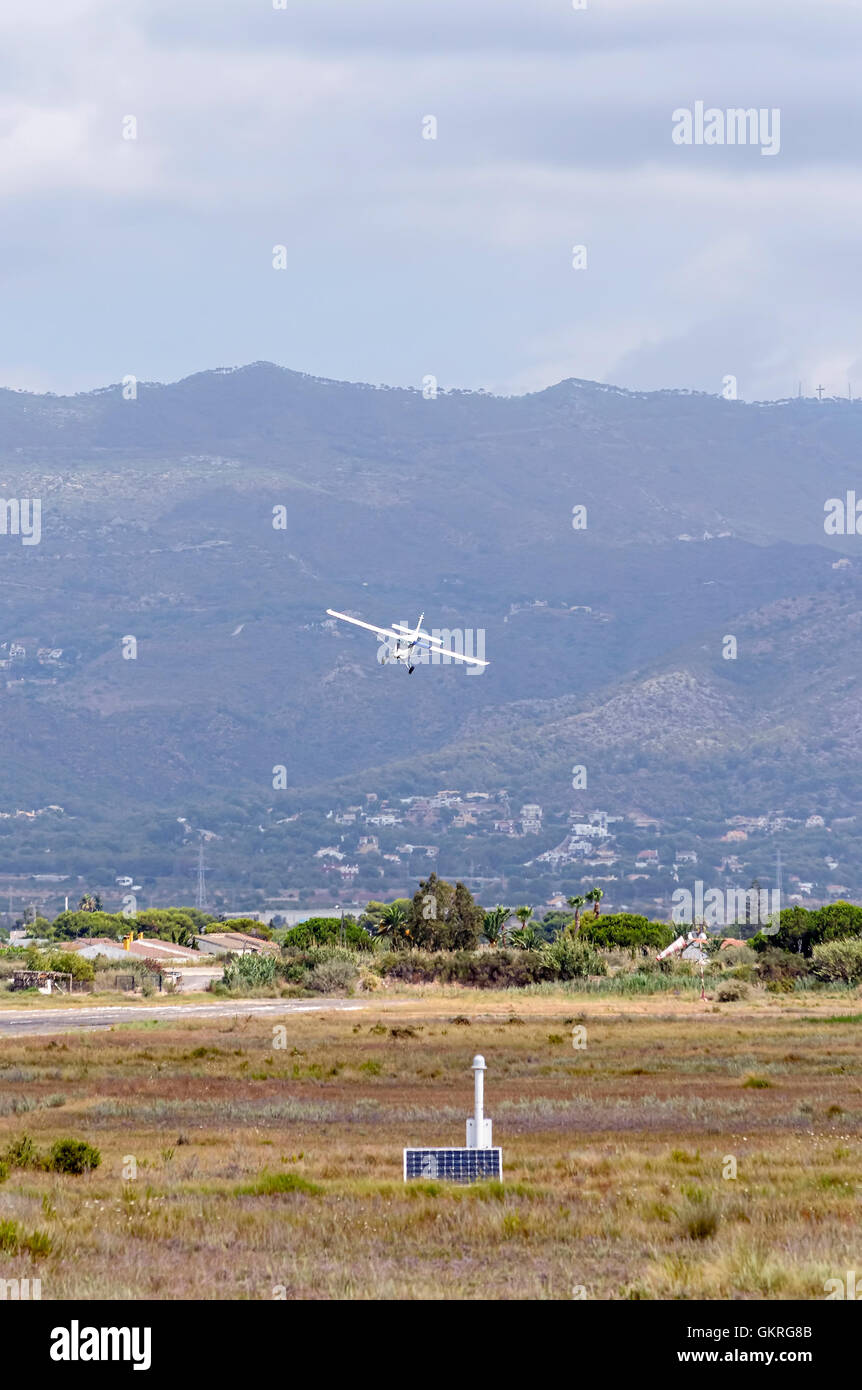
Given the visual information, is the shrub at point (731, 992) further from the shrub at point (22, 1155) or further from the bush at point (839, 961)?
the shrub at point (22, 1155)

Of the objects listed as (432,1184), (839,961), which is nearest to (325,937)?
(839,961)

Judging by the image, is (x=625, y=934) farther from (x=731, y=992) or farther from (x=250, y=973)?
(x=731, y=992)

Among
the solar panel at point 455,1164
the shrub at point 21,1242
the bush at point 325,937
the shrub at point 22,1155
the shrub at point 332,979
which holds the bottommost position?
the shrub at point 332,979

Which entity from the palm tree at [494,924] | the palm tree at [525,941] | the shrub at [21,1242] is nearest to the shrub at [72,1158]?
the shrub at [21,1242]

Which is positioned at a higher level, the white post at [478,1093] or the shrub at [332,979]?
the white post at [478,1093]

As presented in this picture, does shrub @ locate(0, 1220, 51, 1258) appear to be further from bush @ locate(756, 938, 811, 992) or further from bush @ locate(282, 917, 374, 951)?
bush @ locate(282, 917, 374, 951)
